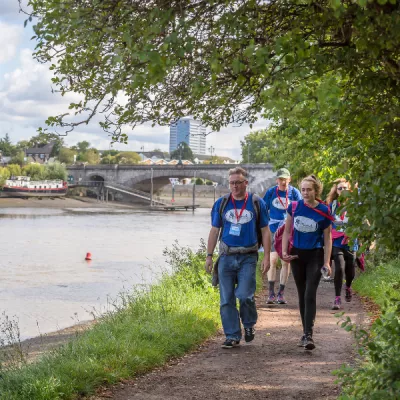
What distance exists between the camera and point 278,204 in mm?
10984

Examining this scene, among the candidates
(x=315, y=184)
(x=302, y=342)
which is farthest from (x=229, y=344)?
(x=315, y=184)

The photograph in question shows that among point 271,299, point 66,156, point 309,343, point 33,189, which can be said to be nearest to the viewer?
point 309,343

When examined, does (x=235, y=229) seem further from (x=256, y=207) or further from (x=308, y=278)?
(x=308, y=278)

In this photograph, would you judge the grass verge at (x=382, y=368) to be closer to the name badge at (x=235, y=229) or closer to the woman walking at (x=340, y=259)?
the name badge at (x=235, y=229)

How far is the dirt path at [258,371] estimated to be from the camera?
6082mm

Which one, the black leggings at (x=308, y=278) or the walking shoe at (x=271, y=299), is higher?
the black leggings at (x=308, y=278)

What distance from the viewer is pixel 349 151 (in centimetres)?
549

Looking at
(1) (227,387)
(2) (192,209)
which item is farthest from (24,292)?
(2) (192,209)

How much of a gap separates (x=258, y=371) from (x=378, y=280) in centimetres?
640

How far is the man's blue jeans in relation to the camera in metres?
7.80

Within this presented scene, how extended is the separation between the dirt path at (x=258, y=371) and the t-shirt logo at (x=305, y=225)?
1253 millimetres

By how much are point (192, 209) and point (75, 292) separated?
8286 cm

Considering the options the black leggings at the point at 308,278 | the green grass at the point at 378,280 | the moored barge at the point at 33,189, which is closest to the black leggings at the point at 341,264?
the green grass at the point at 378,280

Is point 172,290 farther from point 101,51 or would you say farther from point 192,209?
point 192,209
